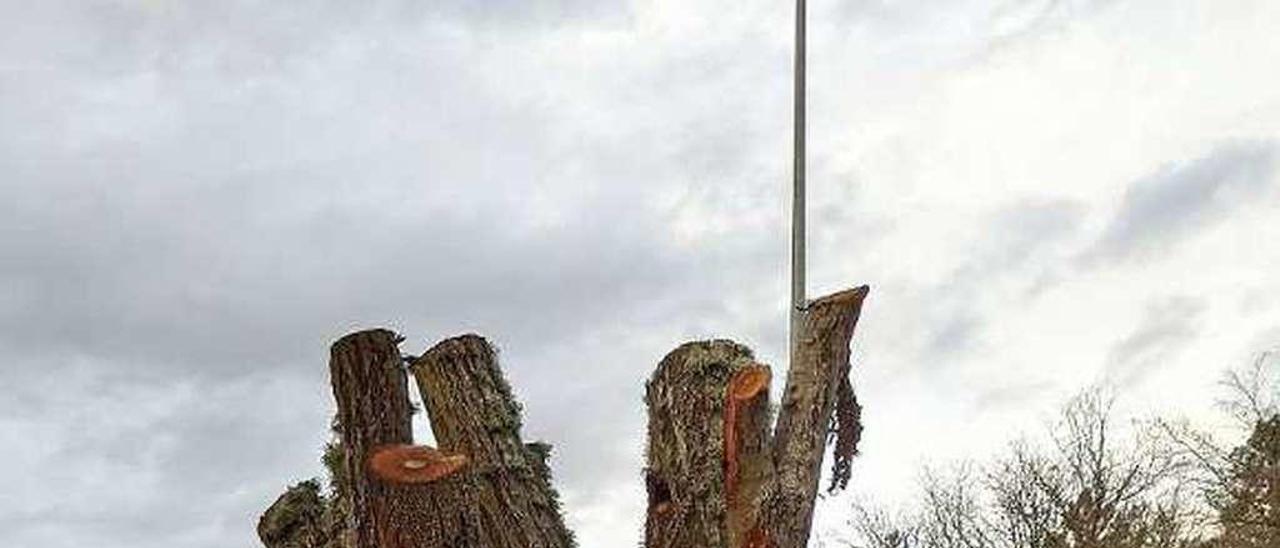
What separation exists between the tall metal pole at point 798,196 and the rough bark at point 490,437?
43.3 inches

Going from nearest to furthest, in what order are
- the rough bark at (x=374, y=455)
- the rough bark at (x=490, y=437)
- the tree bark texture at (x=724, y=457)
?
the rough bark at (x=374, y=455) < the tree bark texture at (x=724, y=457) < the rough bark at (x=490, y=437)

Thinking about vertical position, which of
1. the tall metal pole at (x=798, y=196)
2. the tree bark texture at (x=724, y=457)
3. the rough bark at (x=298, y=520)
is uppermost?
the tall metal pole at (x=798, y=196)

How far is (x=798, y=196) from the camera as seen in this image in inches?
401

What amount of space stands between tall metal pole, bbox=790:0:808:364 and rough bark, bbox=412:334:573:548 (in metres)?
1.10

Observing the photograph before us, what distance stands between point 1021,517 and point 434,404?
33.2m

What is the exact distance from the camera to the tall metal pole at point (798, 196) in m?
8.20

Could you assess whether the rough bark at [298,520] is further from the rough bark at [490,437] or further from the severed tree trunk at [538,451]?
the rough bark at [490,437]

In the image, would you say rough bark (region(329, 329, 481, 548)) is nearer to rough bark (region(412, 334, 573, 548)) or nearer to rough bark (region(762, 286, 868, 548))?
rough bark (region(412, 334, 573, 548))

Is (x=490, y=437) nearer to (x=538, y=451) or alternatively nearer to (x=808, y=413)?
(x=538, y=451)

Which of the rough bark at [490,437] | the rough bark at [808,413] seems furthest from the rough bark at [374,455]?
the rough bark at [808,413]

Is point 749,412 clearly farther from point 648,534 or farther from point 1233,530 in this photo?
point 1233,530

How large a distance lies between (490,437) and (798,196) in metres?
3.51

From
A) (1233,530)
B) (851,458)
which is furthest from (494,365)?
(1233,530)

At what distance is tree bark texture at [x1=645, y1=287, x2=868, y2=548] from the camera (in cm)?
678
